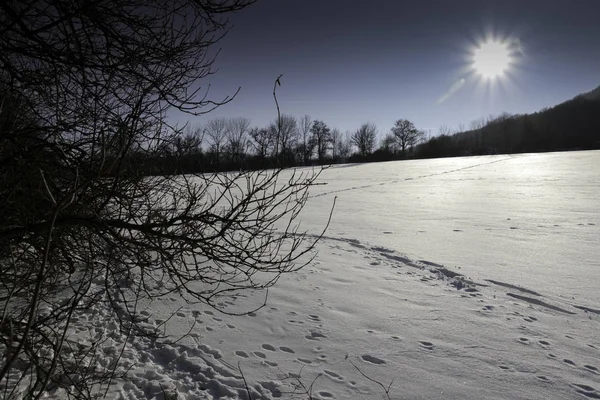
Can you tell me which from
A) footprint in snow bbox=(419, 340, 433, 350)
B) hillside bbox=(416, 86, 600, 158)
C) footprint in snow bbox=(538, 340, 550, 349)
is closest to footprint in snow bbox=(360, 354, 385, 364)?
footprint in snow bbox=(419, 340, 433, 350)

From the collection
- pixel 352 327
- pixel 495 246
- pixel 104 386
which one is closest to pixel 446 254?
pixel 495 246

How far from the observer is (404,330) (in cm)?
414

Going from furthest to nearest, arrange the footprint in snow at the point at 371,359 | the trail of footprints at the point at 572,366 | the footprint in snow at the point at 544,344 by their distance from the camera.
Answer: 1. the footprint in snow at the point at 544,344
2. the footprint in snow at the point at 371,359
3. the trail of footprints at the point at 572,366

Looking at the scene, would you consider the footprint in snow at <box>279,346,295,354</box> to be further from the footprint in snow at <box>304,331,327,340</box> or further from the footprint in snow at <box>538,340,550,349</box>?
the footprint in snow at <box>538,340,550,349</box>

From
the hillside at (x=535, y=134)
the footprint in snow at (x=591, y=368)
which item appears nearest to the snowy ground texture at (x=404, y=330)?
the footprint in snow at (x=591, y=368)

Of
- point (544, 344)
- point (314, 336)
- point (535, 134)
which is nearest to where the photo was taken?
point (544, 344)

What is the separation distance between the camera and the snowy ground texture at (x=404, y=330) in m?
3.16

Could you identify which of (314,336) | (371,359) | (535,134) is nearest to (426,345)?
(371,359)

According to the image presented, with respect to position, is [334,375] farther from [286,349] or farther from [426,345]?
[426,345]

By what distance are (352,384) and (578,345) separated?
8.43ft

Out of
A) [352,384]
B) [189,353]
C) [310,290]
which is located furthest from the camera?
[310,290]

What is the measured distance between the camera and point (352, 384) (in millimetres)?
3191

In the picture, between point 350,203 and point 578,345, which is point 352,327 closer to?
point 578,345

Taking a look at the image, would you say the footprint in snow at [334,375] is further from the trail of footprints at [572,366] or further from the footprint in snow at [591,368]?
the footprint in snow at [591,368]
